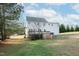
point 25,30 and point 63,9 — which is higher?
A: point 63,9

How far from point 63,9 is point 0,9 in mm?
620

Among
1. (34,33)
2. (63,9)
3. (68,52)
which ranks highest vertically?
(63,9)

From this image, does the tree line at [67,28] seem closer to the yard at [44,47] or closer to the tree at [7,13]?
the yard at [44,47]

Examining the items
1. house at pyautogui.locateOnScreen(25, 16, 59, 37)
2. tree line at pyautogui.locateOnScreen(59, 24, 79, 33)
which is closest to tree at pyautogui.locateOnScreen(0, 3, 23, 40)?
house at pyautogui.locateOnScreen(25, 16, 59, 37)

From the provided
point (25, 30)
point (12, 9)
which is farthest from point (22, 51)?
point (12, 9)

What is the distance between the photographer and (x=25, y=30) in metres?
2.84

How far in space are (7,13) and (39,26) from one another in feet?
1.13

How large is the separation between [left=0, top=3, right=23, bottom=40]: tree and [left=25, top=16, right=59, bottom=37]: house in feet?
0.41

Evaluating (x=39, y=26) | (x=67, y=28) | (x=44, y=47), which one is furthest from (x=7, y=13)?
(x=67, y=28)

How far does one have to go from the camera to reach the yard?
110 inches

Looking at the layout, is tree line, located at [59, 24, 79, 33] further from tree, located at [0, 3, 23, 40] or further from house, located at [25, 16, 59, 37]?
tree, located at [0, 3, 23, 40]

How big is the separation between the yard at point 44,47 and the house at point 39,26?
0.09m

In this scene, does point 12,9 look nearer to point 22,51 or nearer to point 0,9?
point 0,9

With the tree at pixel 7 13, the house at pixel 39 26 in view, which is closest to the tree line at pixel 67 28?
the house at pixel 39 26
